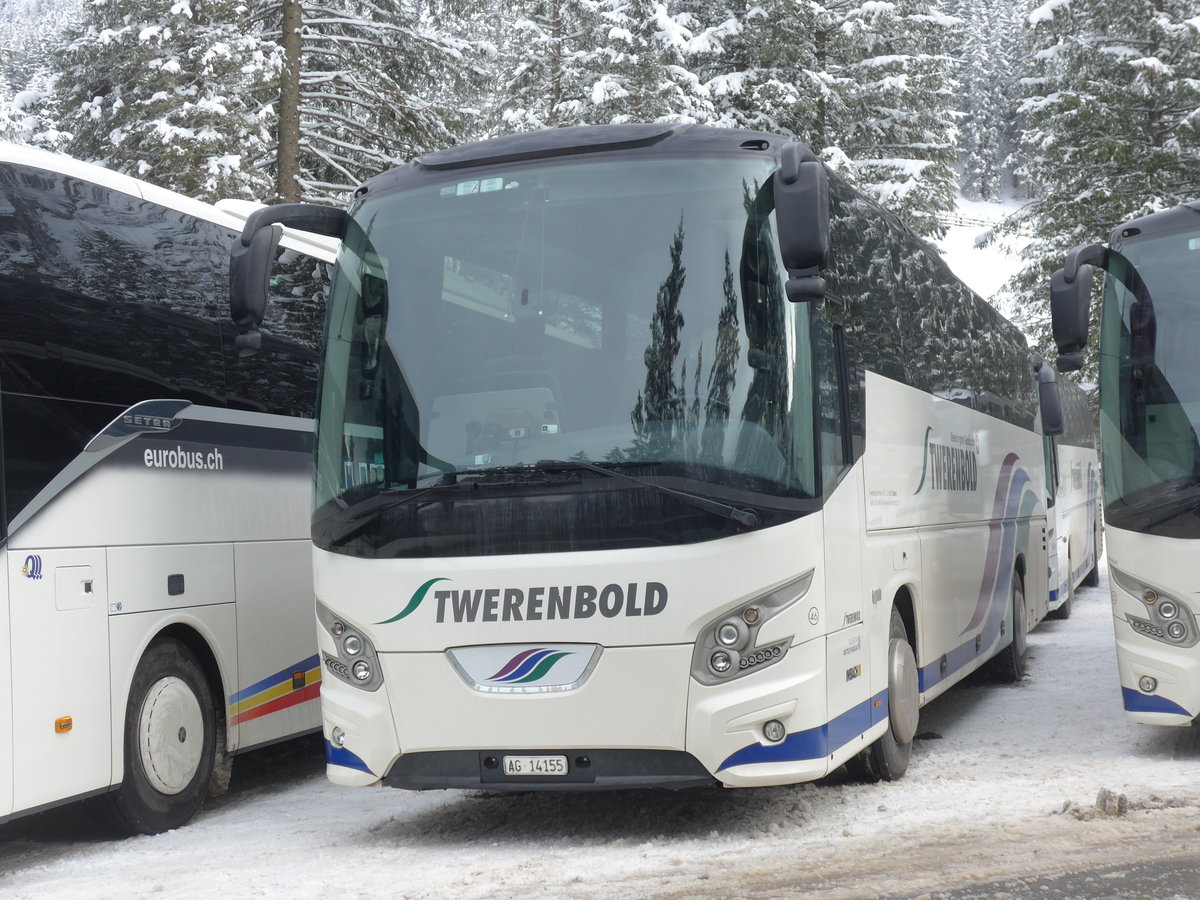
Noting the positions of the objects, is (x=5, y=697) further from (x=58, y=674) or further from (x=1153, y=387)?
(x=1153, y=387)

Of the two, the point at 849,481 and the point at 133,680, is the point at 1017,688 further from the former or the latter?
the point at 133,680

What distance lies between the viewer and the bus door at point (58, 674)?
22.2 ft

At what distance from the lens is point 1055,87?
28812mm

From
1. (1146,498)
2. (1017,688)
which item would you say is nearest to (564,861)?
(1146,498)

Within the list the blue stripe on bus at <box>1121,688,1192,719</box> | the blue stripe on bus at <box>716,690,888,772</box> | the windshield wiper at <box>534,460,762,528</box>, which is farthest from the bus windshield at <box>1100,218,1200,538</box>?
the windshield wiper at <box>534,460,762,528</box>

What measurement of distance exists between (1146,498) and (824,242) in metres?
3.42

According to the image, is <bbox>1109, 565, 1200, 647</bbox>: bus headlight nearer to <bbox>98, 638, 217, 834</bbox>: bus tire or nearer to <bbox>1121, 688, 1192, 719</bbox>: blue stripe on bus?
<bbox>1121, 688, 1192, 719</bbox>: blue stripe on bus

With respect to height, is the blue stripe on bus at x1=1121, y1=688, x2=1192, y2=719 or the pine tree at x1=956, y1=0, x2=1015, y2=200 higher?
the pine tree at x1=956, y1=0, x2=1015, y2=200

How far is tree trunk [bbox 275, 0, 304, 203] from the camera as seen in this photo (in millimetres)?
21109

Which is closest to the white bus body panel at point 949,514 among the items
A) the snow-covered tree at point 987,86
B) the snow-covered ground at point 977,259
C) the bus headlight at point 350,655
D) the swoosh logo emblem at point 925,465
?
the swoosh logo emblem at point 925,465

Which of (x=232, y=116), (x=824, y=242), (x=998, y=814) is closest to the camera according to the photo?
(x=824, y=242)

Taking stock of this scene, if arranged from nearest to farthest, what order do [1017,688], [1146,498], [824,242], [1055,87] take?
1. [824,242]
2. [1146,498]
3. [1017,688]
4. [1055,87]

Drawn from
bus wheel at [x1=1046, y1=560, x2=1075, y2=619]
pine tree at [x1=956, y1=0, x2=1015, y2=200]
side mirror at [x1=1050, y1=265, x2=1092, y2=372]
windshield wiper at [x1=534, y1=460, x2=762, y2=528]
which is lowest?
bus wheel at [x1=1046, y1=560, x2=1075, y2=619]

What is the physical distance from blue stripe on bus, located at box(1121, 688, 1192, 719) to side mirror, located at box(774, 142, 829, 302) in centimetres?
375
